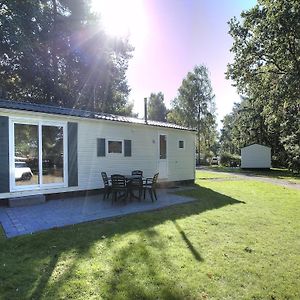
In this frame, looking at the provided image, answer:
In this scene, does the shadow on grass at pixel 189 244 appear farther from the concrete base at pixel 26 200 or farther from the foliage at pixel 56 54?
the foliage at pixel 56 54

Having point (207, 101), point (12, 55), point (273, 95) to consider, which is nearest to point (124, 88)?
point (12, 55)

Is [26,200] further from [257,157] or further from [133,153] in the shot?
[257,157]

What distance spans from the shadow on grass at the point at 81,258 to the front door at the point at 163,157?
6.67 m

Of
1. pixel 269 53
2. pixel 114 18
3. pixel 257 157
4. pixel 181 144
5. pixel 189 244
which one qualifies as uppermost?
pixel 114 18

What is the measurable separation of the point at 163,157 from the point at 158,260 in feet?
32.0

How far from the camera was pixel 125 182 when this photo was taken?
30.4 feet

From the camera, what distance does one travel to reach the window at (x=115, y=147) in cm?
1170

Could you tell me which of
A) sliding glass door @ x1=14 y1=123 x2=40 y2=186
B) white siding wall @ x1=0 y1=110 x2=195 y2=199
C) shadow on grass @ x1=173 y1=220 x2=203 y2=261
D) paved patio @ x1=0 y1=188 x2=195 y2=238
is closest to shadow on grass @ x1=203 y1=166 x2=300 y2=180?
white siding wall @ x1=0 y1=110 x2=195 y2=199

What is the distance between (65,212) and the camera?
Result: 795 cm

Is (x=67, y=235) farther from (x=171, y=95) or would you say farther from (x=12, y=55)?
(x=171, y=95)

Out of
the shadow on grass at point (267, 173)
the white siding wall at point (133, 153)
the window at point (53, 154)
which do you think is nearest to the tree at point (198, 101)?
the shadow on grass at point (267, 173)

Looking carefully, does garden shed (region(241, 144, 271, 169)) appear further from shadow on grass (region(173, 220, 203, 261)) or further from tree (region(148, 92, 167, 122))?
shadow on grass (region(173, 220, 203, 261))

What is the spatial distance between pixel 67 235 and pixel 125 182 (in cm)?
362

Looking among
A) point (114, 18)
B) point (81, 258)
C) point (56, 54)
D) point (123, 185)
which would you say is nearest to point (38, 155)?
point (123, 185)
